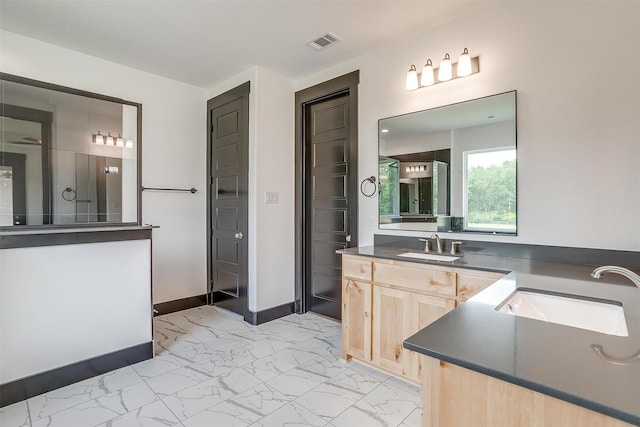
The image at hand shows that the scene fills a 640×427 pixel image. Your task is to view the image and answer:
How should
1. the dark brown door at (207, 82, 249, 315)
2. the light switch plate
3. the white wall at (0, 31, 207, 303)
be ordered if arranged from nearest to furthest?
the white wall at (0, 31, 207, 303), the light switch plate, the dark brown door at (207, 82, 249, 315)

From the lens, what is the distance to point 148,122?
11.7 feet

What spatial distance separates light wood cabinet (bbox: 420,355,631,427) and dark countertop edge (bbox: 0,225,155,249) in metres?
2.37

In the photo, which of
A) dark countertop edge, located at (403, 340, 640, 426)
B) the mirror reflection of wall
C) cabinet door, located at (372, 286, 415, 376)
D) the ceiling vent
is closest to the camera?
dark countertop edge, located at (403, 340, 640, 426)

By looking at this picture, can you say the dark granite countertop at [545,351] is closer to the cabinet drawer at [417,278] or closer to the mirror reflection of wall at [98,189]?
the cabinet drawer at [417,278]

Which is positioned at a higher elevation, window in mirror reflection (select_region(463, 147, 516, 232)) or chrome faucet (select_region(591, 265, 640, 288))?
window in mirror reflection (select_region(463, 147, 516, 232))

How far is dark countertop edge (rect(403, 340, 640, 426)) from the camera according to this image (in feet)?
1.87

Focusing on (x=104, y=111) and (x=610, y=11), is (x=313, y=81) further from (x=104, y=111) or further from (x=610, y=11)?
(x=610, y=11)

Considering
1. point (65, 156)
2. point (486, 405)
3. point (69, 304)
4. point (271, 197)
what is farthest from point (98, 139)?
point (486, 405)

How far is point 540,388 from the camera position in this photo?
658 millimetres

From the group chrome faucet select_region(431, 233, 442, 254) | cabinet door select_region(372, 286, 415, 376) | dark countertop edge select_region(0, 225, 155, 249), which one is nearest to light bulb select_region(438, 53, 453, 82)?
chrome faucet select_region(431, 233, 442, 254)

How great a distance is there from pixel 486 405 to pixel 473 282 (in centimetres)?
119

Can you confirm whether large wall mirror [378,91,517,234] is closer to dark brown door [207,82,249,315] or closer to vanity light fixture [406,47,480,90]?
vanity light fixture [406,47,480,90]

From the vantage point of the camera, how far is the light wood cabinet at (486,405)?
2.16 ft

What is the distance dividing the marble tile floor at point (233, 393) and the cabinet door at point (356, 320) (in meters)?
0.13
